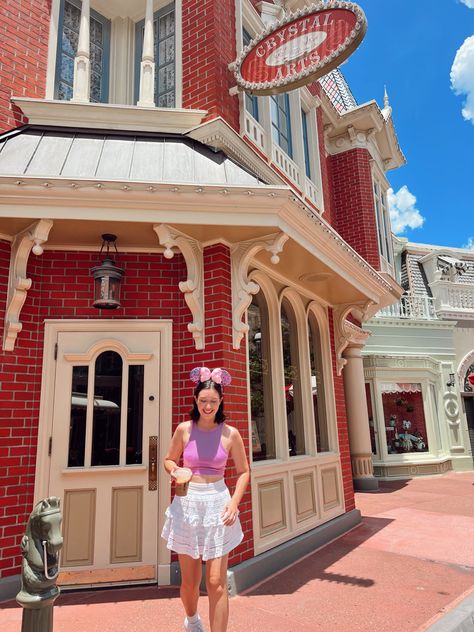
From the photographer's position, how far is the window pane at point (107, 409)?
4496 mm

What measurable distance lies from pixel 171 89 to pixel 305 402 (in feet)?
15.4

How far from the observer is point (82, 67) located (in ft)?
18.6

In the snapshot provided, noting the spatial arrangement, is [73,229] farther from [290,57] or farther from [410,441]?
[410,441]

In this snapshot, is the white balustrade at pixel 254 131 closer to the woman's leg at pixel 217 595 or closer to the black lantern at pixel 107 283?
the black lantern at pixel 107 283

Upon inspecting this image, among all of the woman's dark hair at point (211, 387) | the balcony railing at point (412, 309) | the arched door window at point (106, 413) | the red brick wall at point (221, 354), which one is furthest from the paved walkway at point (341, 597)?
the balcony railing at point (412, 309)

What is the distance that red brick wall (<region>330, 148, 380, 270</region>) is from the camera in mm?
10633

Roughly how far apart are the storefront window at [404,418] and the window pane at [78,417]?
10438mm

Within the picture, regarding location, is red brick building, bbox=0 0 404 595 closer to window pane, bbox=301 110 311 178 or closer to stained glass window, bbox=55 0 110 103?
stained glass window, bbox=55 0 110 103

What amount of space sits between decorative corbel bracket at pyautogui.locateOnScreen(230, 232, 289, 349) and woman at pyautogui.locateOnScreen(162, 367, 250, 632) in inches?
62.0

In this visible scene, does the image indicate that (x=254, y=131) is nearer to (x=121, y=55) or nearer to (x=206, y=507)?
(x=121, y=55)

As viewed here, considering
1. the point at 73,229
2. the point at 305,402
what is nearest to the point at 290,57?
the point at 73,229

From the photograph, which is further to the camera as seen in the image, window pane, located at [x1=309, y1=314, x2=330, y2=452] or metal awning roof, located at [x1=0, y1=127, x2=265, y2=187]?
window pane, located at [x1=309, y1=314, x2=330, y2=452]

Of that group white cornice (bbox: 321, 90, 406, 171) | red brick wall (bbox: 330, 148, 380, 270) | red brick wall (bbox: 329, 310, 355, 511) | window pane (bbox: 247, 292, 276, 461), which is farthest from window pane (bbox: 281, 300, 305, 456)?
white cornice (bbox: 321, 90, 406, 171)

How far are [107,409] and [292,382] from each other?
265cm
